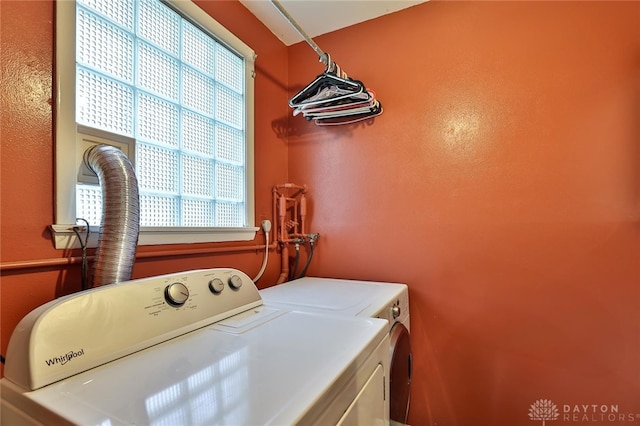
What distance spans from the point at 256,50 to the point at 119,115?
0.99 meters

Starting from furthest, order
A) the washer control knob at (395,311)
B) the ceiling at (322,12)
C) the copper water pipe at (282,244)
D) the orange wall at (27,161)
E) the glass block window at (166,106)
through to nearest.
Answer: the copper water pipe at (282,244) < the ceiling at (322,12) < the washer control knob at (395,311) < the glass block window at (166,106) < the orange wall at (27,161)

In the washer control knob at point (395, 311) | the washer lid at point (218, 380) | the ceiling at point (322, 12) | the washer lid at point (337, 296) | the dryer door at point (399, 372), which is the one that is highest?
the ceiling at point (322, 12)

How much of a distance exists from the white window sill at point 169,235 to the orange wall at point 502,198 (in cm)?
63

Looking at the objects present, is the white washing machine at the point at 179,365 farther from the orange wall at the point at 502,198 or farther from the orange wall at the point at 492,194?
the orange wall at the point at 502,198

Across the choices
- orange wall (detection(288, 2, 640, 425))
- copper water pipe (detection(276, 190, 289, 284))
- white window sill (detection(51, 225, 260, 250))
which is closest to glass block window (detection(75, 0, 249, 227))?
Result: white window sill (detection(51, 225, 260, 250))

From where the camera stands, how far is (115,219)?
854 millimetres

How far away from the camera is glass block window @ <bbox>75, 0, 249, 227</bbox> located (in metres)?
1.01

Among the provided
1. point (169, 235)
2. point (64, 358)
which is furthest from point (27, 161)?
point (64, 358)

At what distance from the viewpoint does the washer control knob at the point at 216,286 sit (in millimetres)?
964

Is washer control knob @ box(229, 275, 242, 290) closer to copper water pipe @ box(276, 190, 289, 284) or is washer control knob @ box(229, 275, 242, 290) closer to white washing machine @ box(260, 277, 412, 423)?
white washing machine @ box(260, 277, 412, 423)

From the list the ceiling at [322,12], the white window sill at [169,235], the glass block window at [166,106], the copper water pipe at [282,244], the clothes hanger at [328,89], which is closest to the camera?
the white window sill at [169,235]

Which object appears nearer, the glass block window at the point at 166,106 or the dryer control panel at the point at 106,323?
the dryer control panel at the point at 106,323

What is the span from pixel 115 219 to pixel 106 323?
1.03 feet

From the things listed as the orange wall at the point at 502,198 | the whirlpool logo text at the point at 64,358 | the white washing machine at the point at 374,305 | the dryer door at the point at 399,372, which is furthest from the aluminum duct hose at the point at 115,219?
the orange wall at the point at 502,198
